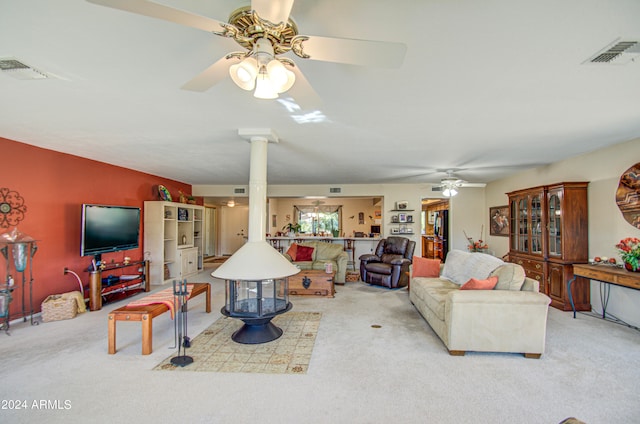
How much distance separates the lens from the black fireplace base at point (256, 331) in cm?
334

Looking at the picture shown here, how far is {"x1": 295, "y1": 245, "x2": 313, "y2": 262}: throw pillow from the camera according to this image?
21.9 ft

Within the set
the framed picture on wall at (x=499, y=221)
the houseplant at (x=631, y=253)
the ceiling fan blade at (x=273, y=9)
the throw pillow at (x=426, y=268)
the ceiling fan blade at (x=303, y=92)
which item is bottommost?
the throw pillow at (x=426, y=268)

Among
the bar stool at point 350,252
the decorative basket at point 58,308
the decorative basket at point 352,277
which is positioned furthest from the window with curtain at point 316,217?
the decorative basket at point 58,308

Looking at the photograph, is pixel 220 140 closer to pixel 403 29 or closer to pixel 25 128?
pixel 25 128

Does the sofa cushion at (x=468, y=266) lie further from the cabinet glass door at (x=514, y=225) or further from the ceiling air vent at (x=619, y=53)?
the ceiling air vent at (x=619, y=53)

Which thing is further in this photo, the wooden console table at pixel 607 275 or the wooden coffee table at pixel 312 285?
the wooden coffee table at pixel 312 285

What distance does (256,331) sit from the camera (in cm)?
345

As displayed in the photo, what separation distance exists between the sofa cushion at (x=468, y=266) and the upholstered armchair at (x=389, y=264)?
1.22m

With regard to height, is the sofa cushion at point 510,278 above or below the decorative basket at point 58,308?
above

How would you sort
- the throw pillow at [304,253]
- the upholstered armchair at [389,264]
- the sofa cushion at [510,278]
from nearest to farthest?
the sofa cushion at [510,278] → the upholstered armchair at [389,264] → the throw pillow at [304,253]

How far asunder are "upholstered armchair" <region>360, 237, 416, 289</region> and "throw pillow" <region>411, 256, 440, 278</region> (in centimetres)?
99

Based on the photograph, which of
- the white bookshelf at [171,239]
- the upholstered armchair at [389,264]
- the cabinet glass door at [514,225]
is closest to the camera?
the cabinet glass door at [514,225]

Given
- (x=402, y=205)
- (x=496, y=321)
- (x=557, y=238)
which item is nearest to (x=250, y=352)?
(x=496, y=321)

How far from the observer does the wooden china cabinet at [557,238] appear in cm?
458
